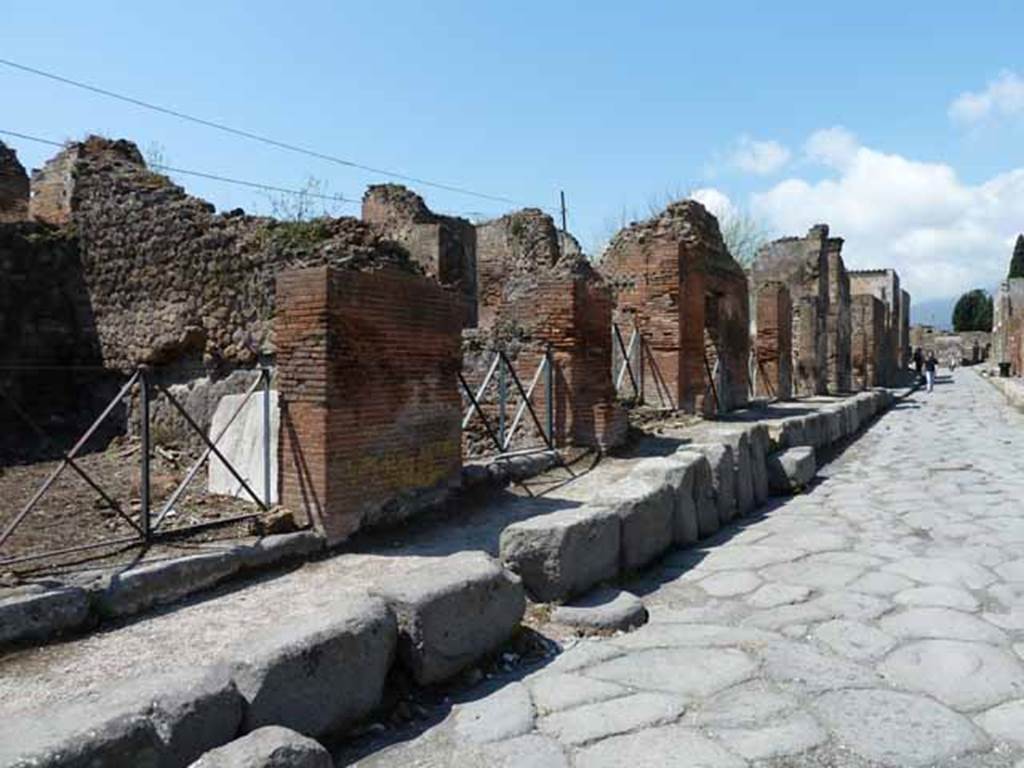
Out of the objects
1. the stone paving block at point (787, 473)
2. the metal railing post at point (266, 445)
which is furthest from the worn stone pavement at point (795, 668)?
the metal railing post at point (266, 445)

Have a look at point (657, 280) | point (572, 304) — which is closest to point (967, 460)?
point (657, 280)

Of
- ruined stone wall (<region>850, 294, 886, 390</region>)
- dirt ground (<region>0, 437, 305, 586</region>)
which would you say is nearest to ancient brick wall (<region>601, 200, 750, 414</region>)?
dirt ground (<region>0, 437, 305, 586</region>)

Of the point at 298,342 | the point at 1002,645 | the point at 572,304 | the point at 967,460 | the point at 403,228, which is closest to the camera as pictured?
the point at 1002,645

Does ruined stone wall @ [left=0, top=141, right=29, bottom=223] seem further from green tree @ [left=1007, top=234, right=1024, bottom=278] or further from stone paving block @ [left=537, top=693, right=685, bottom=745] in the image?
green tree @ [left=1007, top=234, right=1024, bottom=278]

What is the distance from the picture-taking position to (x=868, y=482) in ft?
30.3

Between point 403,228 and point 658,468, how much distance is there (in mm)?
10054

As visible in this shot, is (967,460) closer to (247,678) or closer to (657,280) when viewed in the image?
(657,280)

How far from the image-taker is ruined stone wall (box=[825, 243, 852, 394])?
2117cm

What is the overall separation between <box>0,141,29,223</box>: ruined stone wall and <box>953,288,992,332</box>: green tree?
7948 cm

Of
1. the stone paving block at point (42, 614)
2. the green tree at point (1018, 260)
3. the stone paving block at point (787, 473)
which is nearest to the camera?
the stone paving block at point (42, 614)

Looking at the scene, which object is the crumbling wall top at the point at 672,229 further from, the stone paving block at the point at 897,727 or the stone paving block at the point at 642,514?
the stone paving block at the point at 897,727

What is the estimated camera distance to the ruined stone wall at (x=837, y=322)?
21.2 m

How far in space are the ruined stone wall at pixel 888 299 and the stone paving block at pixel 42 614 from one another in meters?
32.3

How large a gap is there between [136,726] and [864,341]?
2634 cm
